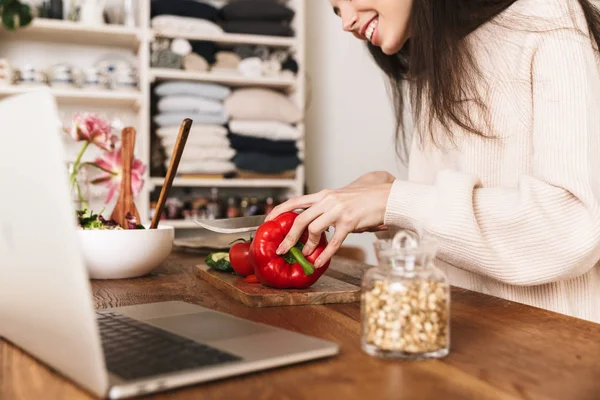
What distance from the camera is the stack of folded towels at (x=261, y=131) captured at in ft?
9.84

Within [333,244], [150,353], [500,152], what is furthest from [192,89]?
[150,353]

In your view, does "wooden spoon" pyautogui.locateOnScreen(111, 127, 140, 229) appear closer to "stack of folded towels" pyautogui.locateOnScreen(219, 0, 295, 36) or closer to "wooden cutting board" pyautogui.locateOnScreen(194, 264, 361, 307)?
"wooden cutting board" pyautogui.locateOnScreen(194, 264, 361, 307)

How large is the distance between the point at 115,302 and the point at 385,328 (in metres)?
0.47

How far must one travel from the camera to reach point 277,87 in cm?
320

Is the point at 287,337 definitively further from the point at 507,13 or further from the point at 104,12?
the point at 104,12

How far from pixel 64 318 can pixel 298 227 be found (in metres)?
0.51

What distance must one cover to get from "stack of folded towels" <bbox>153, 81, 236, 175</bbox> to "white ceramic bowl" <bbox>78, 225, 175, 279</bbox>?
5.71 feet

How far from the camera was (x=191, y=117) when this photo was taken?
2.89m

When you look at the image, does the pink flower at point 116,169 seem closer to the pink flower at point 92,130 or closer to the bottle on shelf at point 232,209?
the pink flower at point 92,130

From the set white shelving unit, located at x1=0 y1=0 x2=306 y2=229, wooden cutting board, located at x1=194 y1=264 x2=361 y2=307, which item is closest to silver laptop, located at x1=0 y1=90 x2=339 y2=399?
wooden cutting board, located at x1=194 y1=264 x2=361 y2=307

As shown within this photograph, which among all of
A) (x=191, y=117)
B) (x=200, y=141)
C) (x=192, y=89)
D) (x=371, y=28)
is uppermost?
(x=371, y=28)

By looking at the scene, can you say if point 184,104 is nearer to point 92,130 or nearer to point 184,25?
point 184,25

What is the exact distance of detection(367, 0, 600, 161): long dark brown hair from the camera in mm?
1111

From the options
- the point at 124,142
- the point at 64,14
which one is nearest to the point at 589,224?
→ the point at 124,142
